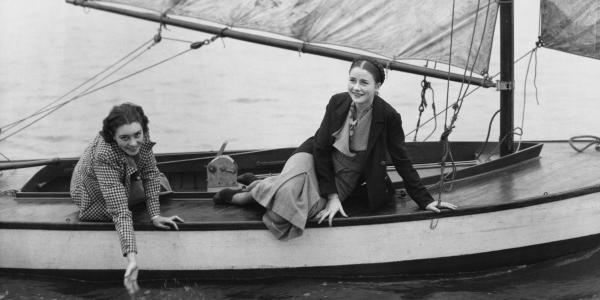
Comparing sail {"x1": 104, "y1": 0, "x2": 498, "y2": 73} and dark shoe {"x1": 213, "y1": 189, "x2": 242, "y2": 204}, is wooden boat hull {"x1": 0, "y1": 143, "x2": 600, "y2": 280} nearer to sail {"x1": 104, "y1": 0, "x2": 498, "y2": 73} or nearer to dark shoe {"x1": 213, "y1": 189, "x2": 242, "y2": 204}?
dark shoe {"x1": 213, "y1": 189, "x2": 242, "y2": 204}

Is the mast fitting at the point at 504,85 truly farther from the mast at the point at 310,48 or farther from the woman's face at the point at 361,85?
the woman's face at the point at 361,85

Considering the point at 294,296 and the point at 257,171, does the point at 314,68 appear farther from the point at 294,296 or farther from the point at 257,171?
the point at 294,296

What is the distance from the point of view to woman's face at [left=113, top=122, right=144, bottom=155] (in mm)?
4863

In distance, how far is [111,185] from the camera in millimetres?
4988

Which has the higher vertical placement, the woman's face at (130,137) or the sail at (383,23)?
the sail at (383,23)

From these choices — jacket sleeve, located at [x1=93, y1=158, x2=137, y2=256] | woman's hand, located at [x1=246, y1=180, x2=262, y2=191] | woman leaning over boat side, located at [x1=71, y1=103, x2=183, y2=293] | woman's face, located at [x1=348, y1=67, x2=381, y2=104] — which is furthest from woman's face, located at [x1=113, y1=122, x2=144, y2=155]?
woman's face, located at [x1=348, y1=67, x2=381, y2=104]

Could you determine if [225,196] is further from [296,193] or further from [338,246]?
[338,246]

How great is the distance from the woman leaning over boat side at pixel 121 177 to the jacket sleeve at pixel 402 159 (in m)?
1.29

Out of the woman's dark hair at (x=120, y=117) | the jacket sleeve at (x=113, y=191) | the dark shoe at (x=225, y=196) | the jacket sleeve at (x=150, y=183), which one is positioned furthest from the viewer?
the dark shoe at (x=225, y=196)

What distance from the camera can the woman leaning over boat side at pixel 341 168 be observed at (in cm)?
507

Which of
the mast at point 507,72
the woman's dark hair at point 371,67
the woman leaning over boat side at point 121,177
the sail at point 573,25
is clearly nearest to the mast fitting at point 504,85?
the mast at point 507,72

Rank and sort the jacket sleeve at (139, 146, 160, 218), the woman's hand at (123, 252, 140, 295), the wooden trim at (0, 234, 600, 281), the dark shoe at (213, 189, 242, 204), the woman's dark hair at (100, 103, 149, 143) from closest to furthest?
1. the woman's hand at (123, 252, 140, 295)
2. the woman's dark hair at (100, 103, 149, 143)
3. the jacket sleeve at (139, 146, 160, 218)
4. the wooden trim at (0, 234, 600, 281)
5. the dark shoe at (213, 189, 242, 204)

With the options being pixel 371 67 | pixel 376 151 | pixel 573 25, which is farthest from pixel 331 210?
pixel 573 25

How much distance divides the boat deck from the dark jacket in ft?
0.45
